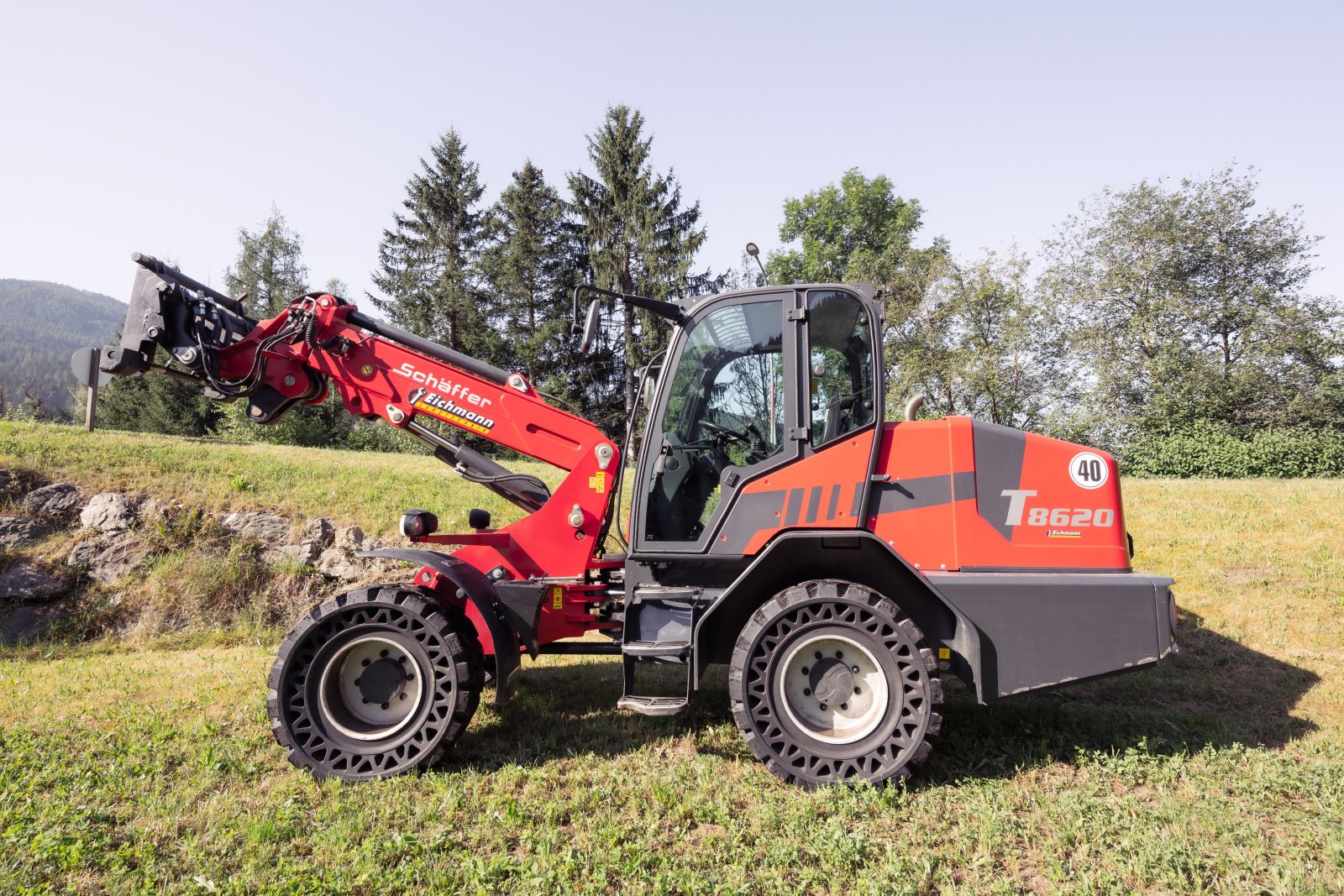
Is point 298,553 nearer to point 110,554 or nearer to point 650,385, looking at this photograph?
point 110,554

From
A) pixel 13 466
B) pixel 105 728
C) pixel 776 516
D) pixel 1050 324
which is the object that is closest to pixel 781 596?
pixel 776 516

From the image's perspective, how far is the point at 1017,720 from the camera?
16.9 feet

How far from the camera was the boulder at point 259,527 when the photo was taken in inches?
332

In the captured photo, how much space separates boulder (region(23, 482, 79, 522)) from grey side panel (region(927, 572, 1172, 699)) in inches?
366

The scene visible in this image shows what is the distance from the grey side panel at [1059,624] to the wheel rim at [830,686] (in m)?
0.63

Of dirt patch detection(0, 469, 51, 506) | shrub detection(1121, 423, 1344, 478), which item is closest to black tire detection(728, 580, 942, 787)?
dirt patch detection(0, 469, 51, 506)

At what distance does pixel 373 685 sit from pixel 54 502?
21.1 feet

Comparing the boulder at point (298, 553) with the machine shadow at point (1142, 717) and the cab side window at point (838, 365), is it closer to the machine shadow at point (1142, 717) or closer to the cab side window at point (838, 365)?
the cab side window at point (838, 365)

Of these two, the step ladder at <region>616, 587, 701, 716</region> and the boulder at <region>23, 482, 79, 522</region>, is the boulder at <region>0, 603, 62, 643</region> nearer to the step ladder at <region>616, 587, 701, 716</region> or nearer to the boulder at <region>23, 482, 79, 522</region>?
the boulder at <region>23, 482, 79, 522</region>

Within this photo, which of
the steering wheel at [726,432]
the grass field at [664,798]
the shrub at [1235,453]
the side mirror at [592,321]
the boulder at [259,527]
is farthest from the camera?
the shrub at [1235,453]

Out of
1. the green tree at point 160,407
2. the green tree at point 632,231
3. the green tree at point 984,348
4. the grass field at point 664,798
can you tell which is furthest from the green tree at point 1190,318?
the green tree at point 160,407

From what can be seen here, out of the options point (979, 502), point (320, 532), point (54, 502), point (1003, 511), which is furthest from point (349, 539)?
point (1003, 511)

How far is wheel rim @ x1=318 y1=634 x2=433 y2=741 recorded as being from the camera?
4.41 meters

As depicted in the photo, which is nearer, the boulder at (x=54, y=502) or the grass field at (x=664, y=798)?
the grass field at (x=664, y=798)
